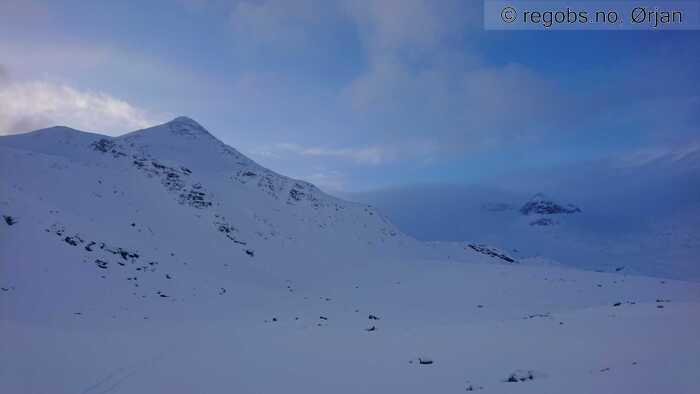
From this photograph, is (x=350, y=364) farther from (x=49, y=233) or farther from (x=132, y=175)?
(x=132, y=175)

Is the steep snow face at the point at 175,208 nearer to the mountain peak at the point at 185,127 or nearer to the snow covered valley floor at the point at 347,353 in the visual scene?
the mountain peak at the point at 185,127

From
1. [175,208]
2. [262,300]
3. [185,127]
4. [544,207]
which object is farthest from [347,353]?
[544,207]

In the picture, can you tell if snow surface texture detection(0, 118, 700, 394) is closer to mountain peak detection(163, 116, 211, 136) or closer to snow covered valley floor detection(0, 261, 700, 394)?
snow covered valley floor detection(0, 261, 700, 394)

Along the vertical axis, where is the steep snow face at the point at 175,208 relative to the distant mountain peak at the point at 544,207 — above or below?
below

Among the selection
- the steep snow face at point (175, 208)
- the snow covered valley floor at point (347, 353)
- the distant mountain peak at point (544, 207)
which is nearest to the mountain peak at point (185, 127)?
the steep snow face at point (175, 208)

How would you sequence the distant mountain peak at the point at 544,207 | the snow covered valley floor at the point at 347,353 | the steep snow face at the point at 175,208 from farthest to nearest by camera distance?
the distant mountain peak at the point at 544,207 → the steep snow face at the point at 175,208 → the snow covered valley floor at the point at 347,353

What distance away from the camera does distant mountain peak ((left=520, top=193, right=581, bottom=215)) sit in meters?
129

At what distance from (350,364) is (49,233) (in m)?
21.1

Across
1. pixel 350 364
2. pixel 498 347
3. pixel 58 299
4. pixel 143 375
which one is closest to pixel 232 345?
pixel 143 375

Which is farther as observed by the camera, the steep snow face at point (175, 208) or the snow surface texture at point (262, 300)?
the steep snow face at point (175, 208)

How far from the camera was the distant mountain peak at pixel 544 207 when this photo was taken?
129 m

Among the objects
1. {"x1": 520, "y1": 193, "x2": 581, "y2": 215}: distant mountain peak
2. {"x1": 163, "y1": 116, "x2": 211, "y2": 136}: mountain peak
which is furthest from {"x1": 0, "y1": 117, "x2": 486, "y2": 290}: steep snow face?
{"x1": 520, "y1": 193, "x2": 581, "y2": 215}: distant mountain peak

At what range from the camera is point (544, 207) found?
432 feet

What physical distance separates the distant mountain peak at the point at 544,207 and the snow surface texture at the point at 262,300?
8588 centimetres
